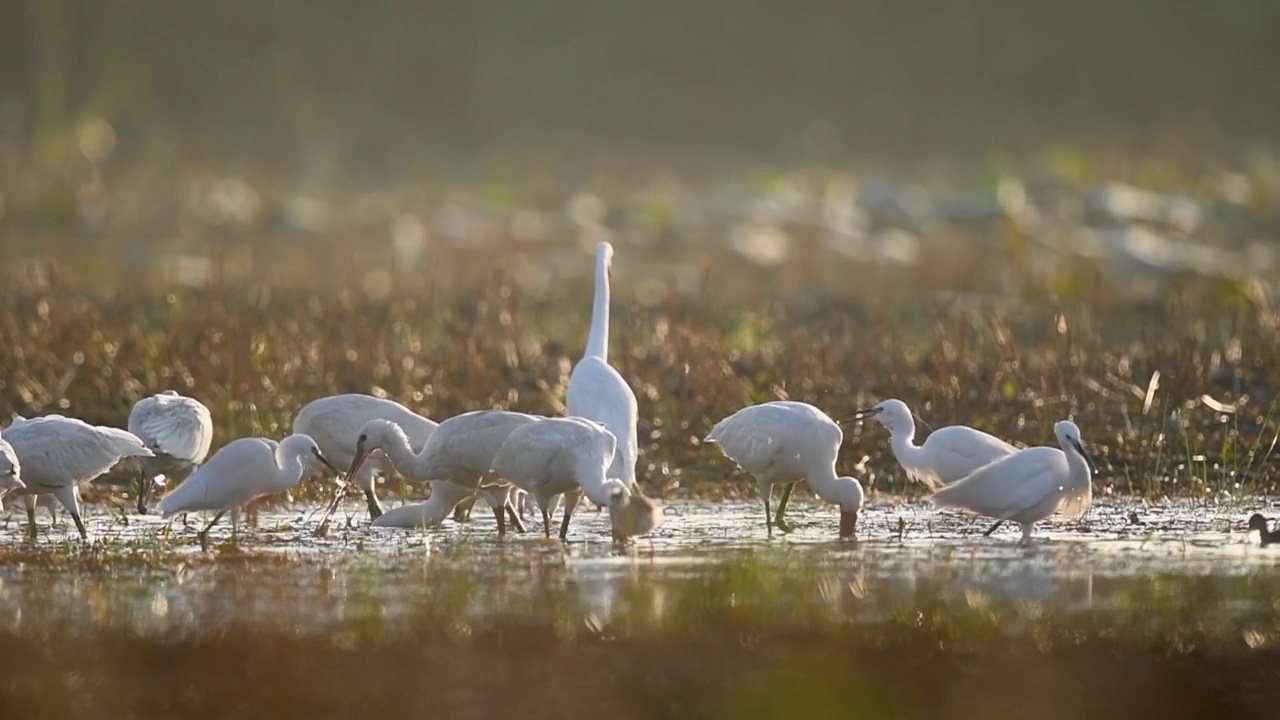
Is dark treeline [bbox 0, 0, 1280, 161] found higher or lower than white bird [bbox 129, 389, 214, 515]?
higher

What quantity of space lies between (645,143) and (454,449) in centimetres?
3398

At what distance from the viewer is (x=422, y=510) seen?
1012cm

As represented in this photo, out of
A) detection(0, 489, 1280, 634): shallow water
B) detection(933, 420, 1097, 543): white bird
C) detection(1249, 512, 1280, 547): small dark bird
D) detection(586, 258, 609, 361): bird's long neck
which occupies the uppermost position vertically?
detection(586, 258, 609, 361): bird's long neck

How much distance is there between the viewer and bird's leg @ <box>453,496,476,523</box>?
10789mm

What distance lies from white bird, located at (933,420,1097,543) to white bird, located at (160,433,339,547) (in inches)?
116

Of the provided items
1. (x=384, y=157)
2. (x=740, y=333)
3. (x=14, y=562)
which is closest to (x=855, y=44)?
(x=384, y=157)

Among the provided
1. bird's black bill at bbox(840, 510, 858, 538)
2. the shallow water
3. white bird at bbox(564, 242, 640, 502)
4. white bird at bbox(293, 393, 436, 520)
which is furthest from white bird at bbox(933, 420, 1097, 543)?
white bird at bbox(293, 393, 436, 520)

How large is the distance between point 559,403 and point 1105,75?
37.6 meters

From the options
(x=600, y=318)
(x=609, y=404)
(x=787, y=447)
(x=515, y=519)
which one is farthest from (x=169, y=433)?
(x=787, y=447)

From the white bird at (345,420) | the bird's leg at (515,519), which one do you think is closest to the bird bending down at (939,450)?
the bird's leg at (515,519)

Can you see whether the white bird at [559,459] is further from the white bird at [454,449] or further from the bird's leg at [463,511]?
the bird's leg at [463,511]

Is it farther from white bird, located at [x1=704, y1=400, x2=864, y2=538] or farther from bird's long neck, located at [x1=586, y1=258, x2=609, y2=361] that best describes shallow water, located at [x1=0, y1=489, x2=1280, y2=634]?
bird's long neck, located at [x1=586, y1=258, x2=609, y2=361]

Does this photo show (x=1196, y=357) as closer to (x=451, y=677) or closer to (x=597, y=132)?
(x=451, y=677)

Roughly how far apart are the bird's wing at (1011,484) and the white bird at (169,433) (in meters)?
3.63
